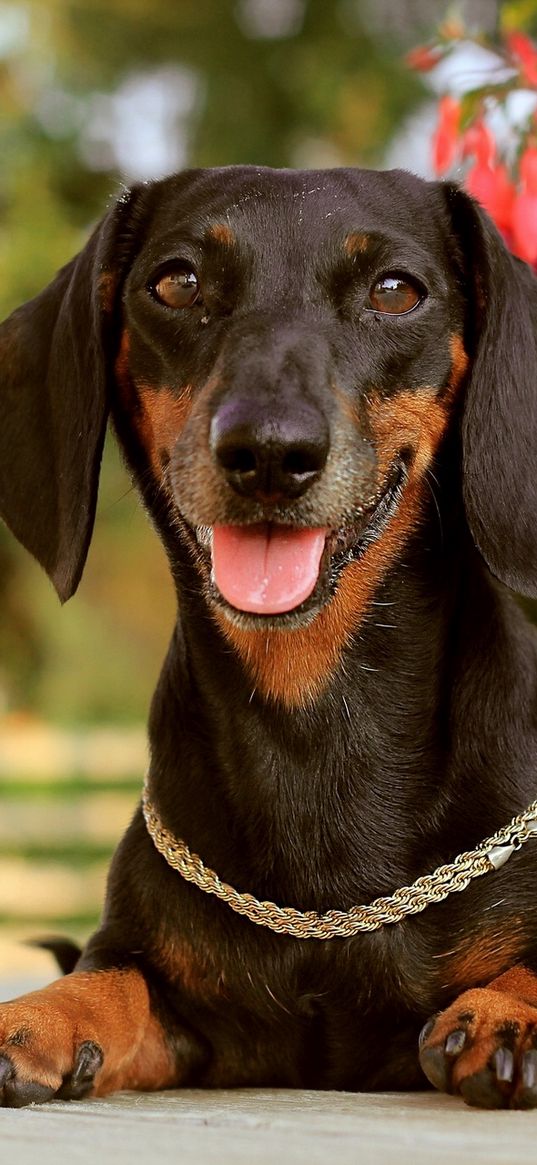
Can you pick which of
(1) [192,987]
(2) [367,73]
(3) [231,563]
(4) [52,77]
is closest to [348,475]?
(3) [231,563]

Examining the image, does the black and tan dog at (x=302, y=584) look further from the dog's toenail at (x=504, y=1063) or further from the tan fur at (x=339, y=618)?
the dog's toenail at (x=504, y=1063)

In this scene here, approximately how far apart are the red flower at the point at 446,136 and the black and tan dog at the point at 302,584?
0.84 m

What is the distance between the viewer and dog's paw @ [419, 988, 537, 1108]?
78.9 inches

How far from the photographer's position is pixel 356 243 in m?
2.52

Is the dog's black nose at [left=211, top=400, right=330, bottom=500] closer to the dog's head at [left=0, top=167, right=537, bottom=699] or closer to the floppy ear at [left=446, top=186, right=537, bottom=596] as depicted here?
the dog's head at [left=0, top=167, right=537, bottom=699]

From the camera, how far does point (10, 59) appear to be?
33.0 feet

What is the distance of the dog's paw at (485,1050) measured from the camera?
2004mm

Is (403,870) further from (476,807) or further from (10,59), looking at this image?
(10,59)

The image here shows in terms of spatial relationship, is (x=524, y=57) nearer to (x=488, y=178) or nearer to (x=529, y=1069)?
(x=488, y=178)

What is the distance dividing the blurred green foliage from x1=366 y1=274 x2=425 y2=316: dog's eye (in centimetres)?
526

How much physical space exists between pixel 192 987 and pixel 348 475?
90 centimetres

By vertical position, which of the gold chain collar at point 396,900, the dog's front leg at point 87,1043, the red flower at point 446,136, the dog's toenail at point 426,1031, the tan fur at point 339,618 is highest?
the red flower at point 446,136

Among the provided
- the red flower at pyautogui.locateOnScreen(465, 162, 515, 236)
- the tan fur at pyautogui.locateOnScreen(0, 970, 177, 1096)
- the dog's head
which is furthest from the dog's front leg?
the red flower at pyautogui.locateOnScreen(465, 162, 515, 236)

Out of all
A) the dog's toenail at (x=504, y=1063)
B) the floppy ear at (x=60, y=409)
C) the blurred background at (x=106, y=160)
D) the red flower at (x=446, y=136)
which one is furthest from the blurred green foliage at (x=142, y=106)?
the dog's toenail at (x=504, y=1063)
